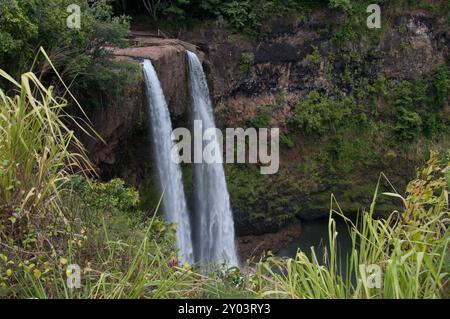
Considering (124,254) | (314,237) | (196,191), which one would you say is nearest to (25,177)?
(124,254)

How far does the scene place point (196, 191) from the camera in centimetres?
1224

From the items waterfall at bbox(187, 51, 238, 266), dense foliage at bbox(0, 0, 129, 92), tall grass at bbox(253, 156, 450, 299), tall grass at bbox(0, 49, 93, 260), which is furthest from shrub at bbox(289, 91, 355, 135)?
tall grass at bbox(0, 49, 93, 260)

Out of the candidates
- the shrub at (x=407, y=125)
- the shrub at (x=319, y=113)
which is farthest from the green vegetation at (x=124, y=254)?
the shrub at (x=407, y=125)

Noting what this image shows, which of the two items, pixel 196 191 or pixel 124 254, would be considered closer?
pixel 124 254

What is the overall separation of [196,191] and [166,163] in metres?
2.12

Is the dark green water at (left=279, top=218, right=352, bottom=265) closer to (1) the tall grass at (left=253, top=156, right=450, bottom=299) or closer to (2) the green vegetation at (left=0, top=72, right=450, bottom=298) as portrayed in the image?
(2) the green vegetation at (left=0, top=72, right=450, bottom=298)

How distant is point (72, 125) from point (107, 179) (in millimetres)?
1963

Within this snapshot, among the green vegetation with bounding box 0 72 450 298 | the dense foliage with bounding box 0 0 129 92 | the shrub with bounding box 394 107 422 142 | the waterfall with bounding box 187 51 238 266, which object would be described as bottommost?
the waterfall with bounding box 187 51 238 266

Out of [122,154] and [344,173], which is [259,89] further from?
[122,154]

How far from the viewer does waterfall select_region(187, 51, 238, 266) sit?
1202 cm

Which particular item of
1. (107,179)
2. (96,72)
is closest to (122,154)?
(107,179)

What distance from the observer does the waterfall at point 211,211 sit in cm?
1202

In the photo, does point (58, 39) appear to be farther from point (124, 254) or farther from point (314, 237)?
point (314, 237)
